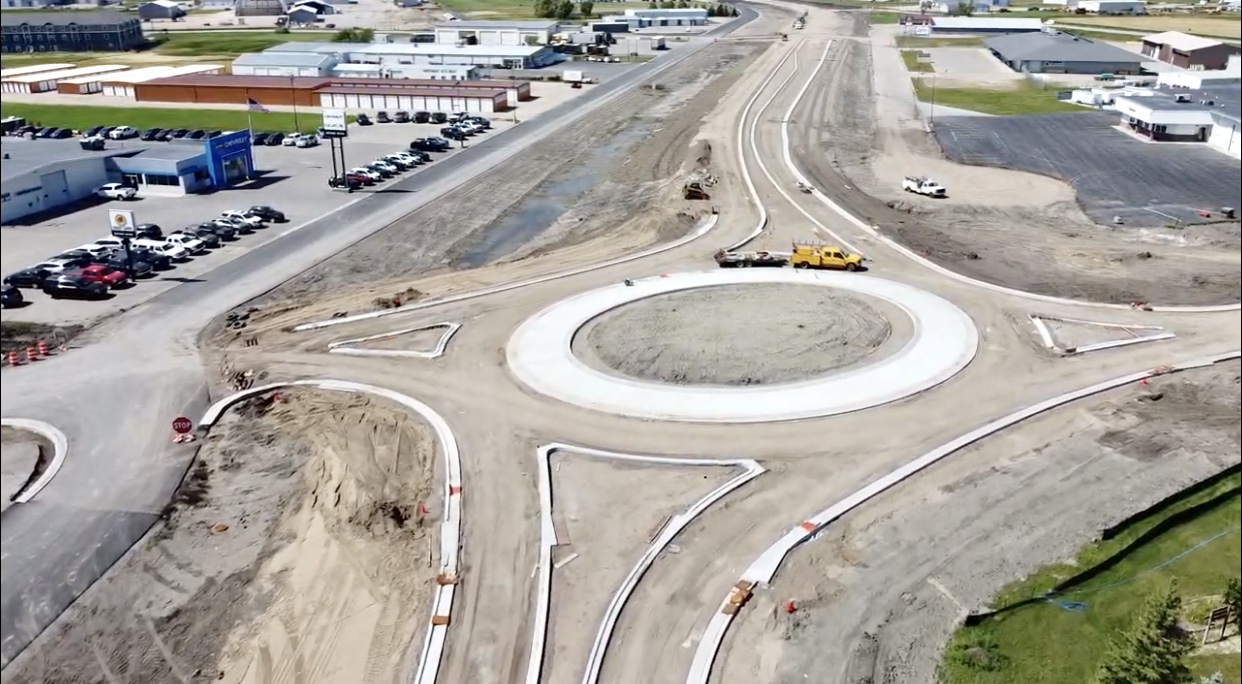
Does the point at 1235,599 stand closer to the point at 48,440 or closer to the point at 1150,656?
the point at 1150,656

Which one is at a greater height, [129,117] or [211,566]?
[129,117]

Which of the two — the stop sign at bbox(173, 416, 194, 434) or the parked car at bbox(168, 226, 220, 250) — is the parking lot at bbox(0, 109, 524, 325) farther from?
the stop sign at bbox(173, 416, 194, 434)

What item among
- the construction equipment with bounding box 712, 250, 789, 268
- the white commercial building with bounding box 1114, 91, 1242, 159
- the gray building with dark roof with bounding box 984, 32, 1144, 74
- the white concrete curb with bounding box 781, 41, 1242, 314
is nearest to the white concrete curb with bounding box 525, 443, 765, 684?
the construction equipment with bounding box 712, 250, 789, 268

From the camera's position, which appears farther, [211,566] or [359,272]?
[359,272]

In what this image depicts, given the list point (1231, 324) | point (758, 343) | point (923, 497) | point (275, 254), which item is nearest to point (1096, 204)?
point (1231, 324)

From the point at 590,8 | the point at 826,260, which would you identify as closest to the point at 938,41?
the point at 590,8

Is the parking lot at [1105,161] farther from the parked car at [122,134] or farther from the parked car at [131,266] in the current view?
the parked car at [122,134]

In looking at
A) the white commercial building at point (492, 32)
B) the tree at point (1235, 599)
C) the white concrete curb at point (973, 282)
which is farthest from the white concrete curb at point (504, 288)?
the white commercial building at point (492, 32)

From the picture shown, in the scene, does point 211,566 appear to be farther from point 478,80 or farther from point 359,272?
point 478,80
